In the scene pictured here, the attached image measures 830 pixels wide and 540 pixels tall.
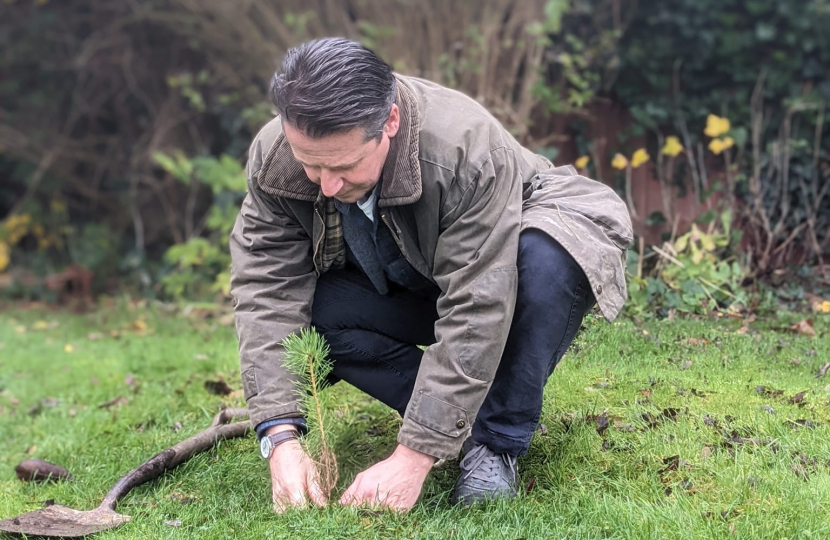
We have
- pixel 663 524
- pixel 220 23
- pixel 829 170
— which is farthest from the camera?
pixel 220 23

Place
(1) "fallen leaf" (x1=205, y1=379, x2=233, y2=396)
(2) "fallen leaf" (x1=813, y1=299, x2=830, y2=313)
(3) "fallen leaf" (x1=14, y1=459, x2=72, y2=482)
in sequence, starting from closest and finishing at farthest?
1. (3) "fallen leaf" (x1=14, y1=459, x2=72, y2=482)
2. (2) "fallen leaf" (x1=813, y1=299, x2=830, y2=313)
3. (1) "fallen leaf" (x1=205, y1=379, x2=233, y2=396)

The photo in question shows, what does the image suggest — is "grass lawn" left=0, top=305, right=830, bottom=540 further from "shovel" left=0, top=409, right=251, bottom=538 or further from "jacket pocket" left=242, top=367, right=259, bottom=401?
"jacket pocket" left=242, top=367, right=259, bottom=401

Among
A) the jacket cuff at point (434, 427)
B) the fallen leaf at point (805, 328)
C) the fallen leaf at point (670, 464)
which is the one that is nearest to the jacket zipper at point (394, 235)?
the jacket cuff at point (434, 427)

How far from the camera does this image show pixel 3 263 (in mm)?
9141

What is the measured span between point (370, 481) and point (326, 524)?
170 mm

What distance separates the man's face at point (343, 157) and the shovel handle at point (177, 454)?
4.06 feet

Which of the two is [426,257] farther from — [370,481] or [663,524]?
[663,524]

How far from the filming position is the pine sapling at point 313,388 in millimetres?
2412

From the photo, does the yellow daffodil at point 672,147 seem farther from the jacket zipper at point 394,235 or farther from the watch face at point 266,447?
the watch face at point 266,447

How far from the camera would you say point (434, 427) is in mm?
2266

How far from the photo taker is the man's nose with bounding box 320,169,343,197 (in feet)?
7.37

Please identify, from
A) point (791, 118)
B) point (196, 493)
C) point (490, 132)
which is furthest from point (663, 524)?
point (791, 118)

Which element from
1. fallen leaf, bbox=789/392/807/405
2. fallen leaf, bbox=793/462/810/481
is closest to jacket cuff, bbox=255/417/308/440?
fallen leaf, bbox=793/462/810/481

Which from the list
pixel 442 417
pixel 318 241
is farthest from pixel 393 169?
pixel 442 417
